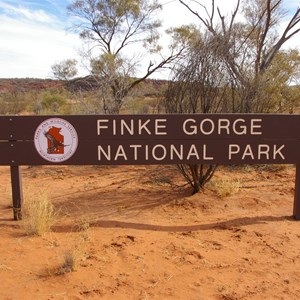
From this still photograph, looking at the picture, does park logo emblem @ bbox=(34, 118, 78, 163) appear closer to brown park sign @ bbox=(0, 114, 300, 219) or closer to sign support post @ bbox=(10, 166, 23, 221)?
brown park sign @ bbox=(0, 114, 300, 219)

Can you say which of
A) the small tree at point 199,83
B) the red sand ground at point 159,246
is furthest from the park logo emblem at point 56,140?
the small tree at point 199,83

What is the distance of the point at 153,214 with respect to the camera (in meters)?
5.30

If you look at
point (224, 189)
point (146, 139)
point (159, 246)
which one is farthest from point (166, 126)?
point (224, 189)

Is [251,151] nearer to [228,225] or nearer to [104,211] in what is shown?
[228,225]

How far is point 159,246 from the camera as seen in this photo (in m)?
4.14

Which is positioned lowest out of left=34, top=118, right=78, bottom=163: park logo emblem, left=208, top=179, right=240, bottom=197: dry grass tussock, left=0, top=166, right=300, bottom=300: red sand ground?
left=0, top=166, right=300, bottom=300: red sand ground

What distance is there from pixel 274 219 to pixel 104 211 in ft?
8.03

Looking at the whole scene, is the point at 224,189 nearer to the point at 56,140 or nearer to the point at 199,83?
the point at 199,83

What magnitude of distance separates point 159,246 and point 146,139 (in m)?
1.43

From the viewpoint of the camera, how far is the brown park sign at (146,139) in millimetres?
4756

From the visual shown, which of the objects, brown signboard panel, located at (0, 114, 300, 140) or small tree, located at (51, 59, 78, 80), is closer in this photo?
brown signboard panel, located at (0, 114, 300, 140)

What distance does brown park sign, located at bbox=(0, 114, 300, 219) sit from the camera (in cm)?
476

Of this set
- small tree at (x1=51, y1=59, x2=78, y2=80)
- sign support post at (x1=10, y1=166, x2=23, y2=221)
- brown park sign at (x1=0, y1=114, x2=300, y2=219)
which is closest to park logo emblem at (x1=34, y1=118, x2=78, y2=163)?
brown park sign at (x1=0, y1=114, x2=300, y2=219)

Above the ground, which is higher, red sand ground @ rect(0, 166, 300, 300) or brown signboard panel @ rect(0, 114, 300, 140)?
brown signboard panel @ rect(0, 114, 300, 140)
